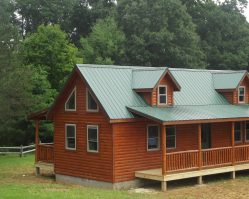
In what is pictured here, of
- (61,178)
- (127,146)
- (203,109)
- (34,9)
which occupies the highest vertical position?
(34,9)

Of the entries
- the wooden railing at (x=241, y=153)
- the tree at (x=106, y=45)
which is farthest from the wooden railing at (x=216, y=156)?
the tree at (x=106, y=45)

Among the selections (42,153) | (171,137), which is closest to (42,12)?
(42,153)

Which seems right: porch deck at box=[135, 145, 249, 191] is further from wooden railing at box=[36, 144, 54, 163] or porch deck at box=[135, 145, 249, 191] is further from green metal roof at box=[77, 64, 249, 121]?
wooden railing at box=[36, 144, 54, 163]

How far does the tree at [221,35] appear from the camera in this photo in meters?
69.4

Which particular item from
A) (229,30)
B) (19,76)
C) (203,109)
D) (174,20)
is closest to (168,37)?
(174,20)

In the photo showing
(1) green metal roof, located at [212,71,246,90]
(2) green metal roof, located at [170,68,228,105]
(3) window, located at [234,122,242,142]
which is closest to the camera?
(2) green metal roof, located at [170,68,228,105]

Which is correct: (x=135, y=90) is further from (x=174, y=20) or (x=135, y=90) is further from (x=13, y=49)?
(x=174, y=20)


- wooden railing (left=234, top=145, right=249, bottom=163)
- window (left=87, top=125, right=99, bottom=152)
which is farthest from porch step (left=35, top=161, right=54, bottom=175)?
wooden railing (left=234, top=145, right=249, bottom=163)

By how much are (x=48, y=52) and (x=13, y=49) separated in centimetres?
1399

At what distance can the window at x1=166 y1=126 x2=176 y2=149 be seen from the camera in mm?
27578

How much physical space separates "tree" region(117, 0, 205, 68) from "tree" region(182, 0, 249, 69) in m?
7.72

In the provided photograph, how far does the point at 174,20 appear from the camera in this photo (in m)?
62.1

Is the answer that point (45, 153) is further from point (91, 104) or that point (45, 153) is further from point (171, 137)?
point (171, 137)

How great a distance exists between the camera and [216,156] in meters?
27.5
